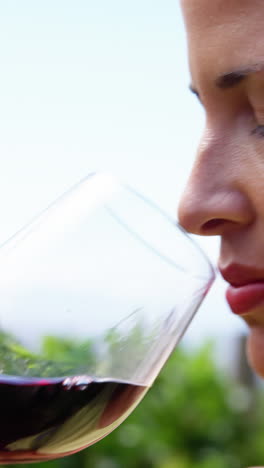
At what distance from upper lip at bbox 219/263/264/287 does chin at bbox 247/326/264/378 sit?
59 millimetres

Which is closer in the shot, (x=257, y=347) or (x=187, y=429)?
(x=257, y=347)

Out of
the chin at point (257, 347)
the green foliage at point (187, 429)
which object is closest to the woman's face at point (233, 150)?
the chin at point (257, 347)

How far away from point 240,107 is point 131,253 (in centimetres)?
21

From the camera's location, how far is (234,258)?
951 millimetres

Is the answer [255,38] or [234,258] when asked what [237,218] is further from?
[255,38]

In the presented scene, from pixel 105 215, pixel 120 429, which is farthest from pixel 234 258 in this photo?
pixel 120 429

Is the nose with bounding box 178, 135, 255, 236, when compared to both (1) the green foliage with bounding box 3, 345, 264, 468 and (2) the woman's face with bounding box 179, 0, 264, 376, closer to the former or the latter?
(2) the woman's face with bounding box 179, 0, 264, 376

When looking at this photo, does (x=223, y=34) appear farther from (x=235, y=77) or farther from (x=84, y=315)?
(x=84, y=315)

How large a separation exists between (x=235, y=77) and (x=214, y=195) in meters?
0.13

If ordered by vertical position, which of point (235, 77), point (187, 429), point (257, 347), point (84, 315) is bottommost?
point (187, 429)

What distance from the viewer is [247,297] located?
973mm

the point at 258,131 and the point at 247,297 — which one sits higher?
the point at 258,131

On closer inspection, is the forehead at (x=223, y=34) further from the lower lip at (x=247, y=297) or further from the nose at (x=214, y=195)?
the lower lip at (x=247, y=297)

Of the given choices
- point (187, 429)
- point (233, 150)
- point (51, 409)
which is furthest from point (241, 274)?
point (187, 429)
